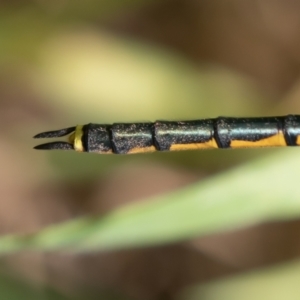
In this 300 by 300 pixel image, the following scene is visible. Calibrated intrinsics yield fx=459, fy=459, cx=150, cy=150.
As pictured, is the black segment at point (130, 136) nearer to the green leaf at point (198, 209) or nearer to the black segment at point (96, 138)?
the black segment at point (96, 138)

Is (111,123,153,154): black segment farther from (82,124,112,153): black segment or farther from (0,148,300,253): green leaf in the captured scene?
(0,148,300,253): green leaf

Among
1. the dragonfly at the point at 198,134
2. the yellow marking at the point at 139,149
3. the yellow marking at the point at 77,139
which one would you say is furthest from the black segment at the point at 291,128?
the yellow marking at the point at 77,139

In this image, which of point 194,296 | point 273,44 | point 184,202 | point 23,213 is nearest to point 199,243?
point 194,296

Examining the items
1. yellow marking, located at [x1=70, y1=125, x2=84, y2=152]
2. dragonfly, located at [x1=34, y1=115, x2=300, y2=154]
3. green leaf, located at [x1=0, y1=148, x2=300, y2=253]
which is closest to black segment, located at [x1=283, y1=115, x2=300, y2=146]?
dragonfly, located at [x1=34, y1=115, x2=300, y2=154]

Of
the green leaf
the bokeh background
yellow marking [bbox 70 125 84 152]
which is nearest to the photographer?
yellow marking [bbox 70 125 84 152]

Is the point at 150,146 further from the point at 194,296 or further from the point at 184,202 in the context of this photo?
the point at 194,296
